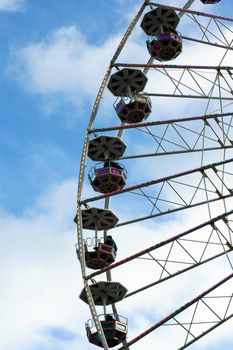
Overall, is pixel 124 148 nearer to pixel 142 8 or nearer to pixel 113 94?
pixel 113 94

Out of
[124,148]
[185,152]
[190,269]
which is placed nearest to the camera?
Answer: [190,269]

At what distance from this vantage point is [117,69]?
29.6 metres

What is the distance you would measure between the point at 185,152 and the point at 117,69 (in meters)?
5.00

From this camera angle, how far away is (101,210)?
28406 mm

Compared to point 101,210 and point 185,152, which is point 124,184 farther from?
point 185,152

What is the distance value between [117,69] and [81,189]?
17.2 ft

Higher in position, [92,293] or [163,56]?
[163,56]

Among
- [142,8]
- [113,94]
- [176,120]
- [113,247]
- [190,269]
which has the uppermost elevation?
[142,8]

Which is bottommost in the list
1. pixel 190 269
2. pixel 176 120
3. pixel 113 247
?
pixel 190 269

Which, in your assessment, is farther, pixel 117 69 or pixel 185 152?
pixel 117 69

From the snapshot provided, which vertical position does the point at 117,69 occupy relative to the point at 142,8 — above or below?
below

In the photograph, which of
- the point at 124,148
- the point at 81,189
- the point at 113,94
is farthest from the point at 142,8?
the point at 81,189

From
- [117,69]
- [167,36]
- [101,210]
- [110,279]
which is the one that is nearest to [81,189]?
[101,210]

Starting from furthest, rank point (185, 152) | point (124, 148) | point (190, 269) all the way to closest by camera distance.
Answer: point (124, 148), point (185, 152), point (190, 269)
